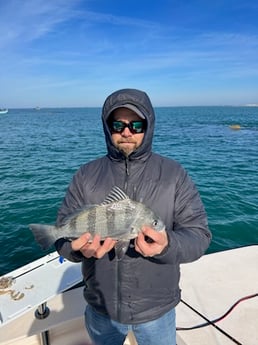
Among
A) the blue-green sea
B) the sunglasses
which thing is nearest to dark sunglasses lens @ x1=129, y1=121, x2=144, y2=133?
the sunglasses

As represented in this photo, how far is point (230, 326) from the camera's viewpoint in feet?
13.3

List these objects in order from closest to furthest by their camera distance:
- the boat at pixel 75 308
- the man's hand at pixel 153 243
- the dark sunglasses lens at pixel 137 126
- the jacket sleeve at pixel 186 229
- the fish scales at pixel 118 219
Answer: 1. the man's hand at pixel 153 243
2. the jacket sleeve at pixel 186 229
3. the fish scales at pixel 118 219
4. the dark sunglasses lens at pixel 137 126
5. the boat at pixel 75 308

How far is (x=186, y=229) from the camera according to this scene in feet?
8.67

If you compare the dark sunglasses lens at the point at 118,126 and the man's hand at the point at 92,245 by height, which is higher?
the dark sunglasses lens at the point at 118,126

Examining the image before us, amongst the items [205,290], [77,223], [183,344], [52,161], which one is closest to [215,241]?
[205,290]

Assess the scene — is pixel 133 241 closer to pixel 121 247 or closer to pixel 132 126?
pixel 121 247

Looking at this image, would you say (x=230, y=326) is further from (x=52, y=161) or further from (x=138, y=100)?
(x=52, y=161)

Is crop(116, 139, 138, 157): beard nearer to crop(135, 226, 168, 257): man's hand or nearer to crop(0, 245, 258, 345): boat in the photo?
crop(135, 226, 168, 257): man's hand

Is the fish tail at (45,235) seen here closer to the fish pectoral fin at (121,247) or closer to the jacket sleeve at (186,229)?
the fish pectoral fin at (121,247)

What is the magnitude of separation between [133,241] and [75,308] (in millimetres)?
2100

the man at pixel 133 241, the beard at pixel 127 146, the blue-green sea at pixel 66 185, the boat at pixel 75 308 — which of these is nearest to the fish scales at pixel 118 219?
the man at pixel 133 241

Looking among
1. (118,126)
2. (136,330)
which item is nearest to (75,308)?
(136,330)

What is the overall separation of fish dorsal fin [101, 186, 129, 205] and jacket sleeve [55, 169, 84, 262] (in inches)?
13.7

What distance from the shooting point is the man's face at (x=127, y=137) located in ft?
9.58
